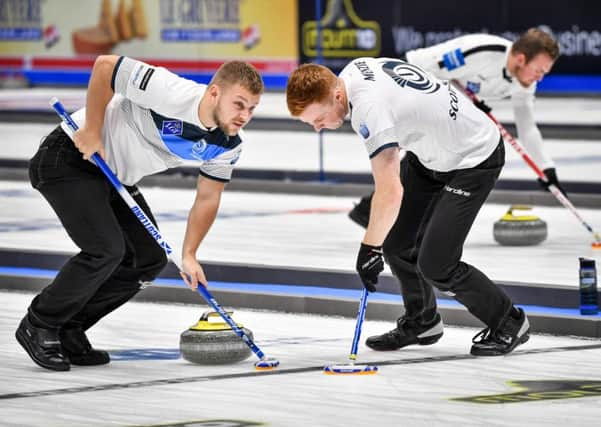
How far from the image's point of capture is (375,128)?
5.34m

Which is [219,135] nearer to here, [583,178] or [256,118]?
[583,178]

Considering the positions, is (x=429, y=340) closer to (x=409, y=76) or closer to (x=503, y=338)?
(x=503, y=338)

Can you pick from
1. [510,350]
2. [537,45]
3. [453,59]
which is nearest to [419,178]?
[510,350]

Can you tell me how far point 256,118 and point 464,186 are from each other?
33.8ft

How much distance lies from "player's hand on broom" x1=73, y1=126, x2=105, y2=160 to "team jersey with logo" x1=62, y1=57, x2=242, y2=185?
0.12m

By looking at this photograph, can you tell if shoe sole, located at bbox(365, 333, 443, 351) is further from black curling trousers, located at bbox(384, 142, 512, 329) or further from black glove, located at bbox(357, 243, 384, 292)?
black glove, located at bbox(357, 243, 384, 292)

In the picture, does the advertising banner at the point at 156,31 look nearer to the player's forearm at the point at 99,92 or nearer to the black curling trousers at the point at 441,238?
the black curling trousers at the point at 441,238

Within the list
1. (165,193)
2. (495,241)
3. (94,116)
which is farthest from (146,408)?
(165,193)

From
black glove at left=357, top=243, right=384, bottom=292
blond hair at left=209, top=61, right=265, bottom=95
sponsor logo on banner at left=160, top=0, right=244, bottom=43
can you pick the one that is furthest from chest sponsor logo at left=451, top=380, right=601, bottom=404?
sponsor logo on banner at left=160, top=0, right=244, bottom=43

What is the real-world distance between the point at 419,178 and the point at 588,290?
0.94m

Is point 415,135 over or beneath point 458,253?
over

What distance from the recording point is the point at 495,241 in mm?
8875

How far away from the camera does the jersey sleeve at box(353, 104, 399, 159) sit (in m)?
5.33

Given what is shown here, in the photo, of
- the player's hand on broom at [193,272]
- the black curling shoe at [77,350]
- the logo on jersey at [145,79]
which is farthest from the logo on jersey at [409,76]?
the black curling shoe at [77,350]
